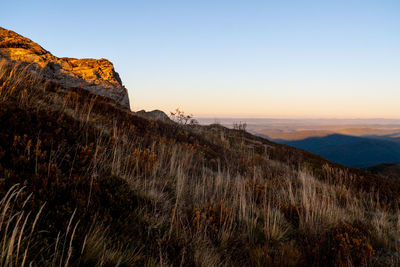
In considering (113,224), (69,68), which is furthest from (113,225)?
(69,68)

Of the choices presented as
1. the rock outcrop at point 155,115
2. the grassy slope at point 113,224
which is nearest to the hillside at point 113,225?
the grassy slope at point 113,224

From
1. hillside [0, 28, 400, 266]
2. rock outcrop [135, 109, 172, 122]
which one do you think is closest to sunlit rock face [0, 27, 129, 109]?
rock outcrop [135, 109, 172, 122]

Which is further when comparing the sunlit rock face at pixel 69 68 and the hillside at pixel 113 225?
the sunlit rock face at pixel 69 68

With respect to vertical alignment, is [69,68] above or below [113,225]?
above

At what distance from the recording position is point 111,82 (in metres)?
16.0

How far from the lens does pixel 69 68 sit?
1503 centimetres

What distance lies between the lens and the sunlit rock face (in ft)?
42.4

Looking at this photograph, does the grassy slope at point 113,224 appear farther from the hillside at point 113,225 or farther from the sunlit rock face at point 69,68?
the sunlit rock face at point 69,68

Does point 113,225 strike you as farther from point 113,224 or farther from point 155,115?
point 155,115

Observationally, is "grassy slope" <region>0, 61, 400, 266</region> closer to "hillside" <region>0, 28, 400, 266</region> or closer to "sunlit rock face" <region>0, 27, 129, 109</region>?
"hillside" <region>0, 28, 400, 266</region>

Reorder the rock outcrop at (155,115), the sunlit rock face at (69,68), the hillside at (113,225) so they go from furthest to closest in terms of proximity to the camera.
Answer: the rock outcrop at (155,115), the sunlit rock face at (69,68), the hillside at (113,225)

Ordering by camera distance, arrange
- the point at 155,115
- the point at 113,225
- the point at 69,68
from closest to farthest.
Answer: the point at 113,225
the point at 69,68
the point at 155,115

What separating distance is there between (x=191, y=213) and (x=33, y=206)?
1.93m

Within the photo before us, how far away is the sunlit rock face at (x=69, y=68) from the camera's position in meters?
12.9
